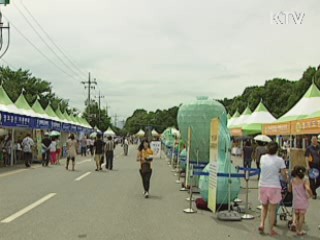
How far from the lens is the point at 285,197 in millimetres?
9453

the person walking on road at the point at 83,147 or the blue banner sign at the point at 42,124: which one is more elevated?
the blue banner sign at the point at 42,124

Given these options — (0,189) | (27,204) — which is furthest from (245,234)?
(0,189)

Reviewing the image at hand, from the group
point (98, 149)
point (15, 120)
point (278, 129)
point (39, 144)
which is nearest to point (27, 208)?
point (98, 149)

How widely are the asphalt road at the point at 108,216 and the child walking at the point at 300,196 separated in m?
0.32

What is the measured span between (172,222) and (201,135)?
258 inches

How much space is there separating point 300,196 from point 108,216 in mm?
4160

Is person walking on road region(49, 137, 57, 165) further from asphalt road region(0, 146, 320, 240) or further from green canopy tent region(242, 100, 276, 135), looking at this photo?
green canopy tent region(242, 100, 276, 135)

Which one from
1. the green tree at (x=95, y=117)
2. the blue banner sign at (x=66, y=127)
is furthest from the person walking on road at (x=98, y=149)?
the green tree at (x=95, y=117)

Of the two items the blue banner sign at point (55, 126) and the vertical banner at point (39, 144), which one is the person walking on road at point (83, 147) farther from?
the vertical banner at point (39, 144)

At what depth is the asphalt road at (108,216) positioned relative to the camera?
8.33 meters

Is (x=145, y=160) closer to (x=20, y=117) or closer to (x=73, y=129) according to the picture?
(x=20, y=117)

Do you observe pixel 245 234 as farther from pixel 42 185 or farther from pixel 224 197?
pixel 42 185

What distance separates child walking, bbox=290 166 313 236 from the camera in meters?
8.54

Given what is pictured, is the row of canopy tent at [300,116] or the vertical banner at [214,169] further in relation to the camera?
the row of canopy tent at [300,116]
